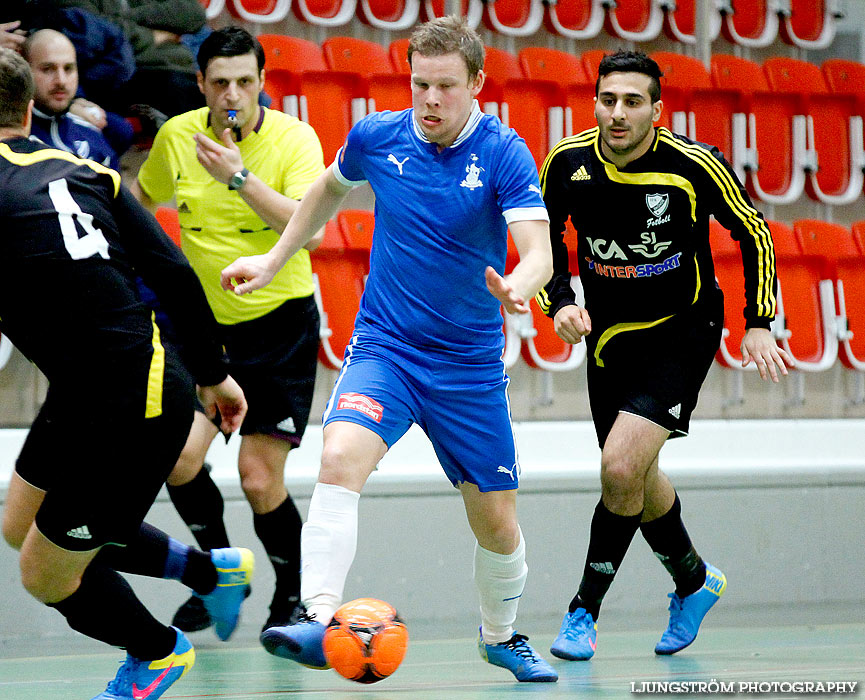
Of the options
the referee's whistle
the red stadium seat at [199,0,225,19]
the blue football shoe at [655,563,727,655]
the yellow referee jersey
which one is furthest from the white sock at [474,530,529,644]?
the red stadium seat at [199,0,225,19]

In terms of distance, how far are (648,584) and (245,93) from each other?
3119 mm

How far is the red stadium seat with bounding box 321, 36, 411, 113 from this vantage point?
6.59m

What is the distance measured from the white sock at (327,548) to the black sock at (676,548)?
1713mm

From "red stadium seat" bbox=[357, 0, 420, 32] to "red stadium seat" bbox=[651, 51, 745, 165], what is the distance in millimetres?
1537

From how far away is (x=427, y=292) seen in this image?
135 inches

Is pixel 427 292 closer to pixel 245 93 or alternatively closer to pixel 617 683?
pixel 617 683

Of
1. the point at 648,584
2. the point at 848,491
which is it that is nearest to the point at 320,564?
the point at 648,584

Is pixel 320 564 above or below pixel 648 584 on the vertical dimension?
above

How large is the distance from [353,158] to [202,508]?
169 centimetres

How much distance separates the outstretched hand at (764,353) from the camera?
13.5ft

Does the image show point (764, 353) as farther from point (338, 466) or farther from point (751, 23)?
point (751, 23)

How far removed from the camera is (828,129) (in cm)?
769

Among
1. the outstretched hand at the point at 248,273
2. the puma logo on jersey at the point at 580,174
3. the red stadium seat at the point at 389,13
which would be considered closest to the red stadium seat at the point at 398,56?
the red stadium seat at the point at 389,13

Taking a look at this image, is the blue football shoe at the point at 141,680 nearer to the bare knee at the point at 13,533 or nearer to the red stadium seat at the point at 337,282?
the bare knee at the point at 13,533
